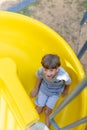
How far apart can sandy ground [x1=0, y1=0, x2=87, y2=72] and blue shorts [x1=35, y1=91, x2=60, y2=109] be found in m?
0.60

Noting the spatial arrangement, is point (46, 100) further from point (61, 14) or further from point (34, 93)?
point (61, 14)

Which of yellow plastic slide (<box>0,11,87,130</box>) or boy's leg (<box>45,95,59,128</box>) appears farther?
boy's leg (<box>45,95,59,128</box>)

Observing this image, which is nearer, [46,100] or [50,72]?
[50,72]

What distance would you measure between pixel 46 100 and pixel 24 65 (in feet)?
0.89

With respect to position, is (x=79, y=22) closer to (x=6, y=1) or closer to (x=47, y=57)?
(x=6, y=1)

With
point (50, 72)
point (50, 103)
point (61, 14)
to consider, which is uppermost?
point (61, 14)

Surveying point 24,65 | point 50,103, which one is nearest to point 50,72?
point 50,103

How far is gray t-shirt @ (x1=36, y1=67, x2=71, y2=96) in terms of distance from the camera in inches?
71.9

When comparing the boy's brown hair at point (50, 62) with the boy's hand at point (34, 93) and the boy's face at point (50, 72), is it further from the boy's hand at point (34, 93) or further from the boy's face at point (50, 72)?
the boy's hand at point (34, 93)

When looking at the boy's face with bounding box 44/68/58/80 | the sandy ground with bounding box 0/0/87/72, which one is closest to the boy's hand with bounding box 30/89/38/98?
the boy's face with bounding box 44/68/58/80

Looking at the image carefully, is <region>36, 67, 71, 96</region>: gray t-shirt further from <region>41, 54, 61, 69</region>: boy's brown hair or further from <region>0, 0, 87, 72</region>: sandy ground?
<region>0, 0, 87, 72</region>: sandy ground

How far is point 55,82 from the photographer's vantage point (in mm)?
1853

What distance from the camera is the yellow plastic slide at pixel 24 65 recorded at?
1696 millimetres

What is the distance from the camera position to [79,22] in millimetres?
2520
